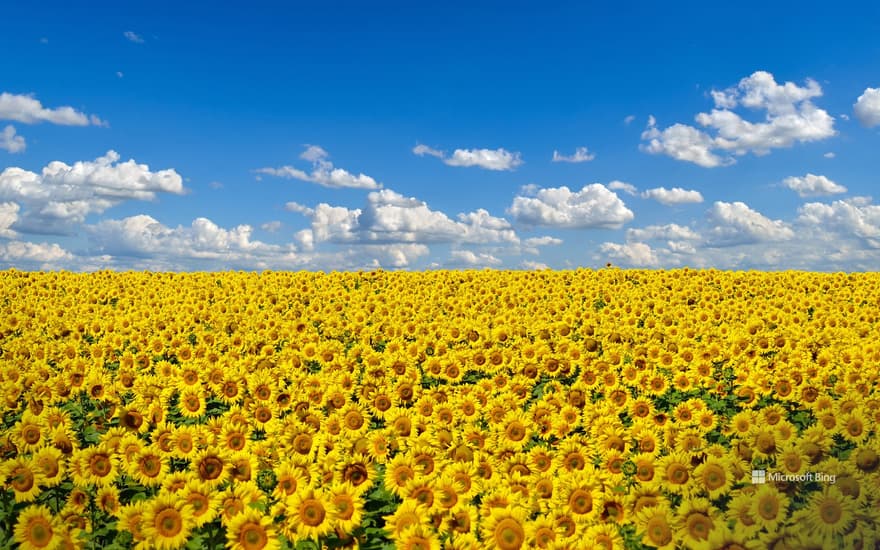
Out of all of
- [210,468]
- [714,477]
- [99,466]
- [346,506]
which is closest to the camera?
[346,506]

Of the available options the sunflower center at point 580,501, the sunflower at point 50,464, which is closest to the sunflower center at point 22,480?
the sunflower at point 50,464

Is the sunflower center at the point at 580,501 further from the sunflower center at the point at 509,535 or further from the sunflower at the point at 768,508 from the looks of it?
the sunflower at the point at 768,508

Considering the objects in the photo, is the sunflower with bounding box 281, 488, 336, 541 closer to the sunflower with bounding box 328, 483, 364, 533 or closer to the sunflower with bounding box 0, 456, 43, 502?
the sunflower with bounding box 328, 483, 364, 533

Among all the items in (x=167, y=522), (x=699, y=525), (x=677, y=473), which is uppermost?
(x=677, y=473)

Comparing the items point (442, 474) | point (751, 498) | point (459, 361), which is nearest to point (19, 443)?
point (442, 474)

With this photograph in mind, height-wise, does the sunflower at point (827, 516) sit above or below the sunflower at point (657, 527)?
above

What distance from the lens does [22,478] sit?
25.8 feet

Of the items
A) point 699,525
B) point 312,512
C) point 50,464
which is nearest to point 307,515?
point 312,512

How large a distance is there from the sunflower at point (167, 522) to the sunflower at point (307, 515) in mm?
931

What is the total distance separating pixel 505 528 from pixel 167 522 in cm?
322

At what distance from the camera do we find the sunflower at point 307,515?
260 inches

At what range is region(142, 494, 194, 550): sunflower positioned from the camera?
6590 millimetres

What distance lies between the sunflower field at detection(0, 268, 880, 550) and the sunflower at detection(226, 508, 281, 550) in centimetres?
2

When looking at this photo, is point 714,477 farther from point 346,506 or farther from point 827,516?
point 346,506
